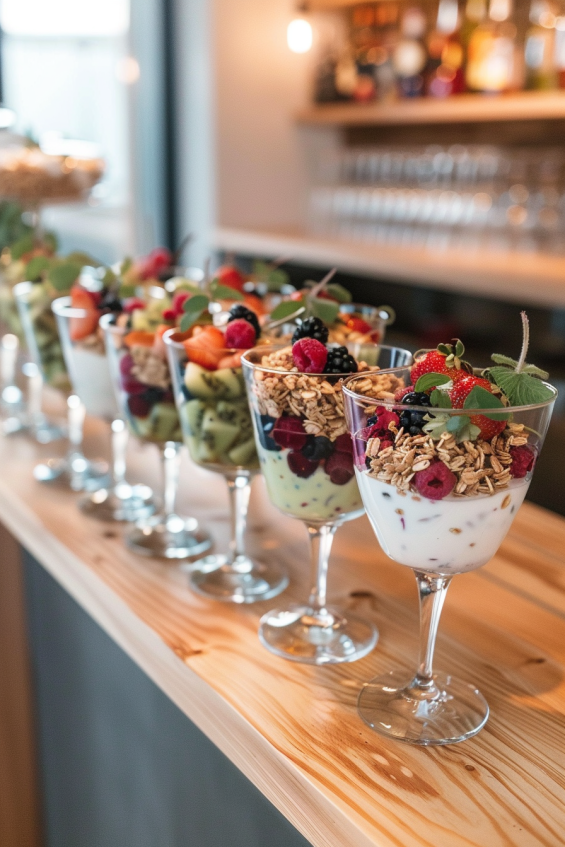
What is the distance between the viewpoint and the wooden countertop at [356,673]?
2.07 ft

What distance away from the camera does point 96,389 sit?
1.21 meters

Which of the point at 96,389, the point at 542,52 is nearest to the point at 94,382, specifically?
the point at 96,389

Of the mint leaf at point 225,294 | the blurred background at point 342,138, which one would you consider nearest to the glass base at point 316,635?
the mint leaf at point 225,294

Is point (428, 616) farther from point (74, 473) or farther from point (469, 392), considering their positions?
point (74, 473)

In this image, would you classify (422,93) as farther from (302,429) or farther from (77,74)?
(302,429)

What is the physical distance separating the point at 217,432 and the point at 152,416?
0.51 ft

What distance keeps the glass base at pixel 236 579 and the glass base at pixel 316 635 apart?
0.05 m

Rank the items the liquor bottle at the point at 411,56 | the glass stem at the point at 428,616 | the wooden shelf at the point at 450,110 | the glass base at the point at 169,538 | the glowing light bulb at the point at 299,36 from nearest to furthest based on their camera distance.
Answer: the glass stem at the point at 428,616 → the glass base at the point at 169,538 → the wooden shelf at the point at 450,110 → the liquor bottle at the point at 411,56 → the glowing light bulb at the point at 299,36

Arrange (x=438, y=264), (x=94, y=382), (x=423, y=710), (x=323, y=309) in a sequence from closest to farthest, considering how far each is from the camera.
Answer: (x=423, y=710) < (x=323, y=309) < (x=94, y=382) < (x=438, y=264)

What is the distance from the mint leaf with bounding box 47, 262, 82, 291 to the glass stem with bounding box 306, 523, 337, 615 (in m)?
0.63

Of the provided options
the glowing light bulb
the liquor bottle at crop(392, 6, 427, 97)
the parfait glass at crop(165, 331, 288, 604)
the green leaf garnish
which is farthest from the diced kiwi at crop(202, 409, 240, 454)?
the glowing light bulb

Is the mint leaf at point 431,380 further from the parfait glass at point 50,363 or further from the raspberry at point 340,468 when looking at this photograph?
the parfait glass at point 50,363

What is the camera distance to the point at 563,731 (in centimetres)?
73

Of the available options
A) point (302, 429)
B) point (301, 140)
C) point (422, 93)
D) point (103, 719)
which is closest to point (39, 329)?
point (103, 719)
